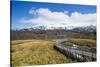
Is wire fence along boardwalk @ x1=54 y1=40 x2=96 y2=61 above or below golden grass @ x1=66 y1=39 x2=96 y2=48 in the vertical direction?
below

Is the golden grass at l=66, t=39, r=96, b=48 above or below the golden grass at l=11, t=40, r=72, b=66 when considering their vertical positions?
above

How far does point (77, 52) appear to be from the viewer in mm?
2371

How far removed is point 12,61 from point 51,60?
486 millimetres

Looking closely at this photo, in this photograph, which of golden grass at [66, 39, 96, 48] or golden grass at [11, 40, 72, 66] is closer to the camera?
golden grass at [11, 40, 72, 66]

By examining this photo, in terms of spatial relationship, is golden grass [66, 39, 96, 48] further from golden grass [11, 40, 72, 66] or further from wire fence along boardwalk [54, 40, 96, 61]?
golden grass [11, 40, 72, 66]

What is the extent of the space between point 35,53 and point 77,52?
1.86 ft

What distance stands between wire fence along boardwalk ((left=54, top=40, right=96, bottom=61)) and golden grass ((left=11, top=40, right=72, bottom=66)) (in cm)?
6

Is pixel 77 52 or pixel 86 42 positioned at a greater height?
pixel 86 42

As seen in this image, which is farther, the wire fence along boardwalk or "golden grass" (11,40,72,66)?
the wire fence along boardwalk

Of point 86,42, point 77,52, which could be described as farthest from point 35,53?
point 86,42

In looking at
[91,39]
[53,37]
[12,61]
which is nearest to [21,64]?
[12,61]

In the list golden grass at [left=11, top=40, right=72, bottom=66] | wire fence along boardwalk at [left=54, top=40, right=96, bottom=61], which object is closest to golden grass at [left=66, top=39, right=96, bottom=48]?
wire fence along boardwalk at [left=54, top=40, right=96, bottom=61]

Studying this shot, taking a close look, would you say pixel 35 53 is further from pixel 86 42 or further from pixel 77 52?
pixel 86 42

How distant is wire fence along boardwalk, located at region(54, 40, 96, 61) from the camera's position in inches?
91.3
